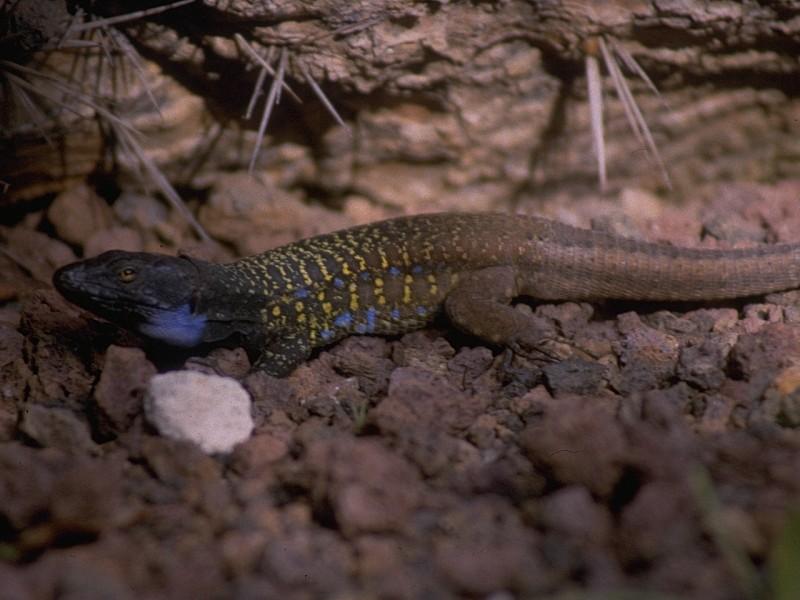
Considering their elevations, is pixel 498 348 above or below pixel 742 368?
below

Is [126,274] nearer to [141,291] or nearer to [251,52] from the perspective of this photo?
[141,291]

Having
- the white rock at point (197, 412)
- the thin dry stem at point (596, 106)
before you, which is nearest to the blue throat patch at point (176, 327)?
the white rock at point (197, 412)

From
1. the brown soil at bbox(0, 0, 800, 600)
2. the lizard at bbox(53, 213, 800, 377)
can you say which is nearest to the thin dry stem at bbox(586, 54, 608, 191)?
the brown soil at bbox(0, 0, 800, 600)

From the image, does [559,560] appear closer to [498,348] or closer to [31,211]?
[498,348]

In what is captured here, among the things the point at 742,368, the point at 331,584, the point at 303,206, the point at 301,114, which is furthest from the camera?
the point at 303,206

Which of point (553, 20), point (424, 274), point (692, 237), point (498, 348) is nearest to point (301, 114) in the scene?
point (424, 274)

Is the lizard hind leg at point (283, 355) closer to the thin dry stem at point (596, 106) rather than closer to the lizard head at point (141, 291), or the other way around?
the lizard head at point (141, 291)

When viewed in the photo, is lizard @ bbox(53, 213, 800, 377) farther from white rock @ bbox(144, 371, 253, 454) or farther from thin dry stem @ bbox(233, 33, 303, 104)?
thin dry stem @ bbox(233, 33, 303, 104)
